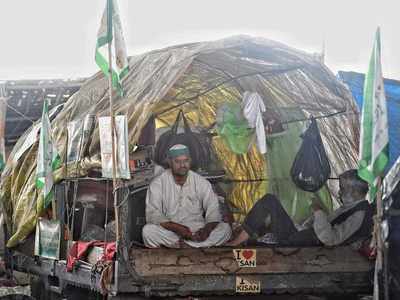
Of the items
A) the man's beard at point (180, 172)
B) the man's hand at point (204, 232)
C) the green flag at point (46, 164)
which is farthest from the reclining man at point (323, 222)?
the green flag at point (46, 164)

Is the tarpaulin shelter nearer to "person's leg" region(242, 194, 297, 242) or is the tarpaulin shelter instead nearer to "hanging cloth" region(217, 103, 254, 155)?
"hanging cloth" region(217, 103, 254, 155)

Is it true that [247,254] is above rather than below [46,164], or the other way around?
below

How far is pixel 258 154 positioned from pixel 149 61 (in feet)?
6.39

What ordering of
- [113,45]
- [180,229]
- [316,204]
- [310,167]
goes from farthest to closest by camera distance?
[310,167]
[316,204]
[180,229]
[113,45]

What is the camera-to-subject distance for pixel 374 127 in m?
7.20

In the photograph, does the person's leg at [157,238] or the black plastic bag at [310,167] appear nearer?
the person's leg at [157,238]

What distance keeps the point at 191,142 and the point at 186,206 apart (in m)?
1.04

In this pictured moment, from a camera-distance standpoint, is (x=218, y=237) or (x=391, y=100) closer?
(x=218, y=237)

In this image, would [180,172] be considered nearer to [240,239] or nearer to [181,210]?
[181,210]

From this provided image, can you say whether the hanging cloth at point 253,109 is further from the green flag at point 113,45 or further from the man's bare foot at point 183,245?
the green flag at point 113,45

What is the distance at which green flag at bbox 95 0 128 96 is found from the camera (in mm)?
8125

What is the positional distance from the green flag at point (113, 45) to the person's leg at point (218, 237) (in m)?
1.59

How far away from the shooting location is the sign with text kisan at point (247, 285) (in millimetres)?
7984

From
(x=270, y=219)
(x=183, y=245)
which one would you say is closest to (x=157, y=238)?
(x=183, y=245)
